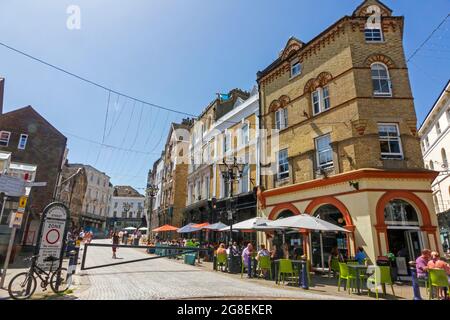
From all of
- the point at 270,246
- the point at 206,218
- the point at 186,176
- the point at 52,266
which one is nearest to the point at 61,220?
the point at 52,266

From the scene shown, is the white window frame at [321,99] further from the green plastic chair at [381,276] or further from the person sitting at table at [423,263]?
the green plastic chair at [381,276]

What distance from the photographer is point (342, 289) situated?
34.5ft

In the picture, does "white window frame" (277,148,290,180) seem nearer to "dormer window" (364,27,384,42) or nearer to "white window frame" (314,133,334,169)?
"white window frame" (314,133,334,169)

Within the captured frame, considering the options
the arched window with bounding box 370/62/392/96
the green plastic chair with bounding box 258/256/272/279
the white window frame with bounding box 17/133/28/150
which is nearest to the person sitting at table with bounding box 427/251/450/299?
the green plastic chair with bounding box 258/256/272/279

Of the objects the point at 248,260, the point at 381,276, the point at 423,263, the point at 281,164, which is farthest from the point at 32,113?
the point at 423,263

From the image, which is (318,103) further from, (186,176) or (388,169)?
(186,176)

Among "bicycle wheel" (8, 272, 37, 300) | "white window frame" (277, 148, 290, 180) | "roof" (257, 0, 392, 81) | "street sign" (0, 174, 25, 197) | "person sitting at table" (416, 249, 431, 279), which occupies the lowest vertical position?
"bicycle wheel" (8, 272, 37, 300)

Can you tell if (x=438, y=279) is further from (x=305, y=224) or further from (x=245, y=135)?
(x=245, y=135)

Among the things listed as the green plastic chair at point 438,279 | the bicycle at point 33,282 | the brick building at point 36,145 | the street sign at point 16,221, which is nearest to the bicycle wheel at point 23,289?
the bicycle at point 33,282

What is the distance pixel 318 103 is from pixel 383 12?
645 centimetres

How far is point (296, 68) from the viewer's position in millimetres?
19453

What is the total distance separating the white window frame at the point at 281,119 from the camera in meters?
19.3

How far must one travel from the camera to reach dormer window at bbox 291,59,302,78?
1910cm

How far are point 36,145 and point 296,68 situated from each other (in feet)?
87.9
